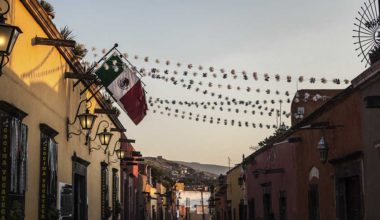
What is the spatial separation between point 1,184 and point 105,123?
11.2 m

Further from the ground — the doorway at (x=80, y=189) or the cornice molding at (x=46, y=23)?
the cornice molding at (x=46, y=23)

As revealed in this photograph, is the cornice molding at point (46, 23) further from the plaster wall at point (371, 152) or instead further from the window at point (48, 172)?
the plaster wall at point (371, 152)

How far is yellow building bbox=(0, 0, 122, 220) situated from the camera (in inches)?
316

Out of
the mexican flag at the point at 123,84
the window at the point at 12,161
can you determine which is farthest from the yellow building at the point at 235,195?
the window at the point at 12,161

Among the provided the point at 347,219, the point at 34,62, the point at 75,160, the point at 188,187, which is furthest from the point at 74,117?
the point at 188,187

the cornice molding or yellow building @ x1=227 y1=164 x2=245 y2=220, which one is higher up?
the cornice molding

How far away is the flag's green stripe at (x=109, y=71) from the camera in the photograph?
40.4ft

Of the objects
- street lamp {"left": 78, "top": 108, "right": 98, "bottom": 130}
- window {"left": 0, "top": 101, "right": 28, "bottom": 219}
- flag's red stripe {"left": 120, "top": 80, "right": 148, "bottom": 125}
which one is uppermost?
flag's red stripe {"left": 120, "top": 80, "right": 148, "bottom": 125}

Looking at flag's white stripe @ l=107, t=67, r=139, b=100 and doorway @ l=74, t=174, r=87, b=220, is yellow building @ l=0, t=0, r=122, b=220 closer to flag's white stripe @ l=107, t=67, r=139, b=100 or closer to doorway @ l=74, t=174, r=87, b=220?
doorway @ l=74, t=174, r=87, b=220

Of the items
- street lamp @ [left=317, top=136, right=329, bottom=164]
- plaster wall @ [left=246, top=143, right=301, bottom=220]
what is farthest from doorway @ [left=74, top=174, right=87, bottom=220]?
plaster wall @ [left=246, top=143, right=301, bottom=220]

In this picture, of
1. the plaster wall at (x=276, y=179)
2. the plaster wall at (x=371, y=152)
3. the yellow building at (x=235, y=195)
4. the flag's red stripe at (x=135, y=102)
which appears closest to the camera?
the plaster wall at (x=371, y=152)

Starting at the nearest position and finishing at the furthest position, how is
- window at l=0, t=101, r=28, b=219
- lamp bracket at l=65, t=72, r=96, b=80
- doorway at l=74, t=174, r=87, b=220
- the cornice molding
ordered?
window at l=0, t=101, r=28, b=219, the cornice molding, lamp bracket at l=65, t=72, r=96, b=80, doorway at l=74, t=174, r=87, b=220

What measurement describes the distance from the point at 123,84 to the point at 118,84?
115 mm

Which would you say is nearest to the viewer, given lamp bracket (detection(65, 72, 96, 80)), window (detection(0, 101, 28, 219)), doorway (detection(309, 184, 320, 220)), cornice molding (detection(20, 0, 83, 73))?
window (detection(0, 101, 28, 219))
